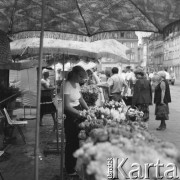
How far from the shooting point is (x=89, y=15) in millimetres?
4879

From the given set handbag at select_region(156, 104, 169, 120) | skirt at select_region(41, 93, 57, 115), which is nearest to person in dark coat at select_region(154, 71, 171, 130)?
handbag at select_region(156, 104, 169, 120)

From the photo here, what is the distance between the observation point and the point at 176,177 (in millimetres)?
2471

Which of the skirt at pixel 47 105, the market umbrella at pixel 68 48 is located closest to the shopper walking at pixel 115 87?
the market umbrella at pixel 68 48

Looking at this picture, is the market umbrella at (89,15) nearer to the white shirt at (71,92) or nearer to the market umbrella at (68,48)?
the white shirt at (71,92)

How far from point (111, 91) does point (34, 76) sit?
4.07 meters

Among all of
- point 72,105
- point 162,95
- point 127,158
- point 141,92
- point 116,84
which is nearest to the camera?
point 127,158

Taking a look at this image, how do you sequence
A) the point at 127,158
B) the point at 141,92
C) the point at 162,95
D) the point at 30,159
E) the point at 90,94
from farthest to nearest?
the point at 141,92 → the point at 162,95 → the point at 90,94 → the point at 30,159 → the point at 127,158

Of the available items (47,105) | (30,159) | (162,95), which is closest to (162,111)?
(162,95)

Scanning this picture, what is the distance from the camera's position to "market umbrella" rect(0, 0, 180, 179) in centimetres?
435

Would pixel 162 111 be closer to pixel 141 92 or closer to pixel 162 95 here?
pixel 162 95

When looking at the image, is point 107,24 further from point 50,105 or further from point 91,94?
point 50,105

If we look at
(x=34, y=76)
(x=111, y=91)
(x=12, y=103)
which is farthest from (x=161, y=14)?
(x=34, y=76)

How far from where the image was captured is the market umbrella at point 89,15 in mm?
4348

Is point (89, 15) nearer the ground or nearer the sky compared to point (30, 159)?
nearer the sky
